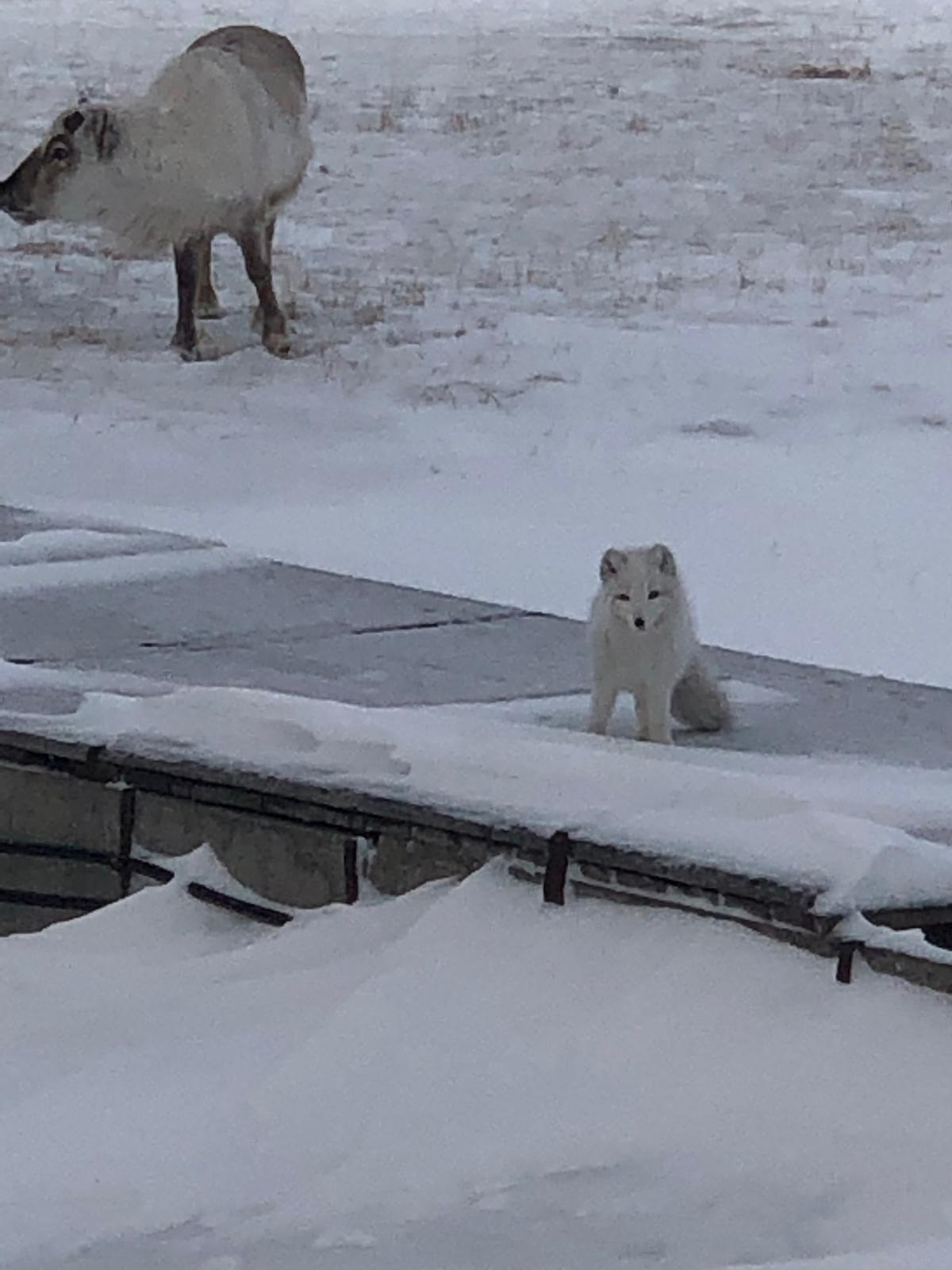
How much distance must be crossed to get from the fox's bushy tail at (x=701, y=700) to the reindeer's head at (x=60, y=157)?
710 centimetres

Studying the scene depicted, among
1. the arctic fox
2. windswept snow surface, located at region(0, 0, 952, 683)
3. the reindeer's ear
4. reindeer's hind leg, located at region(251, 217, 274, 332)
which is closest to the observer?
the arctic fox

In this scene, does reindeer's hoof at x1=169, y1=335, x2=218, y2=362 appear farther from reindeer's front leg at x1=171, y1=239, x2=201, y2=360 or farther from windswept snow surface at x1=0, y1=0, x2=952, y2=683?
windswept snow surface at x1=0, y1=0, x2=952, y2=683

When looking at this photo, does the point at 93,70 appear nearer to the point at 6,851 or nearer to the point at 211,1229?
the point at 6,851

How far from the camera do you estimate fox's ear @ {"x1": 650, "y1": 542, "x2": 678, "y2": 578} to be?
15.6ft

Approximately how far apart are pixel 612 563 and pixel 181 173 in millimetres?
7119

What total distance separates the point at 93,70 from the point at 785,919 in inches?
716

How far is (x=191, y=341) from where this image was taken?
38.0ft

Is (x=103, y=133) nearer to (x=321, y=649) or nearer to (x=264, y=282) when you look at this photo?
(x=264, y=282)

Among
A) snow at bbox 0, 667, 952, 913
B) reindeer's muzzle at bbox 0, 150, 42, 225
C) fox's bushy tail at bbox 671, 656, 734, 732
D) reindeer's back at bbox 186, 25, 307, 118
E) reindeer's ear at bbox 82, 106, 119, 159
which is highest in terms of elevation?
reindeer's back at bbox 186, 25, 307, 118

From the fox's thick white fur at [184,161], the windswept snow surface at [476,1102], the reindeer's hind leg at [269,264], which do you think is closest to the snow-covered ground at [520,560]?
A: the windswept snow surface at [476,1102]

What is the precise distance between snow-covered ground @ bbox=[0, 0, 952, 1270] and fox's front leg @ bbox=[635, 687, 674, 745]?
13cm

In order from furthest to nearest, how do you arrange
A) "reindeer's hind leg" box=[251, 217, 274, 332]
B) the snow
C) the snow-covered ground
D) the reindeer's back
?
the reindeer's back < "reindeer's hind leg" box=[251, 217, 274, 332] < the snow < the snow-covered ground

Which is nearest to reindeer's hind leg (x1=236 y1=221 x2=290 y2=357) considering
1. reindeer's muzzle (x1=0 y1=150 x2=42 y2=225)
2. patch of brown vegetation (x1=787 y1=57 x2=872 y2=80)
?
reindeer's muzzle (x1=0 y1=150 x2=42 y2=225)

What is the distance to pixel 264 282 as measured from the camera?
11633 mm
